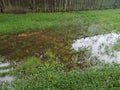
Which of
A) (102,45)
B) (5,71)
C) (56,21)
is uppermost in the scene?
(5,71)

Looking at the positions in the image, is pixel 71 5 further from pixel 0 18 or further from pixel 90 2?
pixel 0 18

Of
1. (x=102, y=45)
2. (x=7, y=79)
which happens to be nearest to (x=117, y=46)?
(x=102, y=45)

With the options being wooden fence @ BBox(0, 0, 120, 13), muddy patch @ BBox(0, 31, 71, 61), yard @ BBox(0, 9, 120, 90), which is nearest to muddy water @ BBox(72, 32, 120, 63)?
yard @ BBox(0, 9, 120, 90)

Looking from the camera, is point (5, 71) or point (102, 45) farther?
point (102, 45)

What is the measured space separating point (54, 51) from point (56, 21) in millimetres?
3864

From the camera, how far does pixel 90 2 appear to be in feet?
55.0

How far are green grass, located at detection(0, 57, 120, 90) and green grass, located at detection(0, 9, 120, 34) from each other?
12.3ft

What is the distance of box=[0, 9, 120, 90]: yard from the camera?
764cm

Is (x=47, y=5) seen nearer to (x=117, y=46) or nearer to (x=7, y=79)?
(x=117, y=46)

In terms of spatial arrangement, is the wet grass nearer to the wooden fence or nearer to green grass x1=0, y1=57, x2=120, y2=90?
green grass x1=0, y1=57, x2=120, y2=90

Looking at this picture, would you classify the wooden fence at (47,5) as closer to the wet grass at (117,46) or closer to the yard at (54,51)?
the yard at (54,51)

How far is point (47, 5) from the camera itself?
49.6ft

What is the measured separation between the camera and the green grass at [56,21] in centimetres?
1245

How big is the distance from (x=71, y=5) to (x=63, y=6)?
0.57 m
